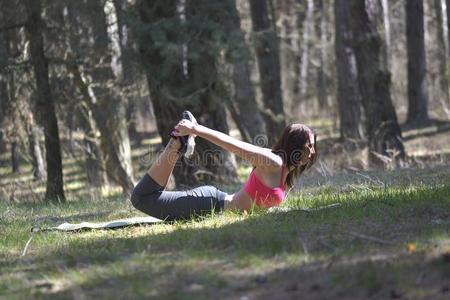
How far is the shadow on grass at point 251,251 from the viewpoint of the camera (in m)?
4.71

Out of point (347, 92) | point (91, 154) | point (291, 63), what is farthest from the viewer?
point (291, 63)

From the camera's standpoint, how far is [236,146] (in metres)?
6.98

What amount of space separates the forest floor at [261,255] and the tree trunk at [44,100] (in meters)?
6.82

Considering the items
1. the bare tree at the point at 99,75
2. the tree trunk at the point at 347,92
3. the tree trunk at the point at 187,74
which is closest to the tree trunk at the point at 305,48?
the tree trunk at the point at 347,92

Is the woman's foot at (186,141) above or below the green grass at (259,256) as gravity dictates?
above

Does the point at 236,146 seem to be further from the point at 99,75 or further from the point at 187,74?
the point at 99,75

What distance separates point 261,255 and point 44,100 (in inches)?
393

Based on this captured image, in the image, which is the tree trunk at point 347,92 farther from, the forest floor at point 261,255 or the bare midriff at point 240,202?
the bare midriff at point 240,202

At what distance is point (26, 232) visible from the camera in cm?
739

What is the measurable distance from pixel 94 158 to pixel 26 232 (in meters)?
12.1

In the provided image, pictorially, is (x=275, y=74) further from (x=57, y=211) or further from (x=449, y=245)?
(x=449, y=245)

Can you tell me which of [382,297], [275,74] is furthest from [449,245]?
[275,74]

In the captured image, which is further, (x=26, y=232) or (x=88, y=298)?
(x=26, y=232)

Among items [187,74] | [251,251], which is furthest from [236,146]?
[187,74]
